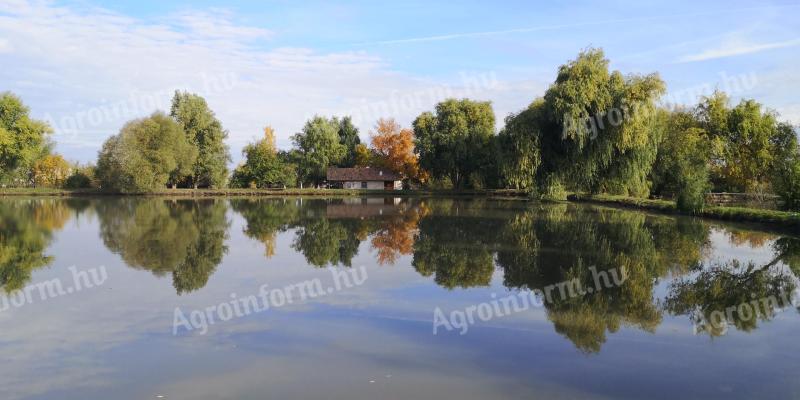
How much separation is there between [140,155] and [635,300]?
191ft

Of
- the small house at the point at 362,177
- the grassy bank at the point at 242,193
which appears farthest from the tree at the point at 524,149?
the small house at the point at 362,177

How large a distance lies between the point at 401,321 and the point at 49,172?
3488 inches

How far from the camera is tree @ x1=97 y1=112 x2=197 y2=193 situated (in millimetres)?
59312

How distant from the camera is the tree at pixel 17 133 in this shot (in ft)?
202

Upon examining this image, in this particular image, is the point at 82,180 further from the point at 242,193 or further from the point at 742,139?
the point at 742,139

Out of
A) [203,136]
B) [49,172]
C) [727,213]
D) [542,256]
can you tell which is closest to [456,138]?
[203,136]

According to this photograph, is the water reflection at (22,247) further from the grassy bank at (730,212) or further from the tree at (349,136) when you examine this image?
the tree at (349,136)

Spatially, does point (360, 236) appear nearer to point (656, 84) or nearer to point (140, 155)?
point (656, 84)

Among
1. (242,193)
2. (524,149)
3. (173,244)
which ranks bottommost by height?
(173,244)

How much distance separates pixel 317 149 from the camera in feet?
270

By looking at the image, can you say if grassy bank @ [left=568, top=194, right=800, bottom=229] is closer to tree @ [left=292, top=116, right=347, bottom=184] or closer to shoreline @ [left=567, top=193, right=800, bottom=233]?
shoreline @ [left=567, top=193, right=800, bottom=233]

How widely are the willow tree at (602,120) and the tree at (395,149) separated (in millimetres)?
37465

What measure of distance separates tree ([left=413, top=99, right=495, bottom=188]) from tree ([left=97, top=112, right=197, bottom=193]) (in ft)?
83.0

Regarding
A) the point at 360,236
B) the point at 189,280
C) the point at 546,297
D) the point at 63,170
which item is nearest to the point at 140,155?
the point at 63,170
